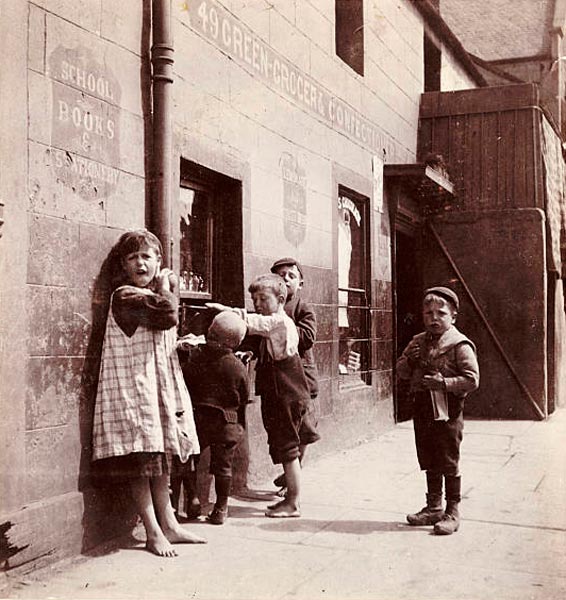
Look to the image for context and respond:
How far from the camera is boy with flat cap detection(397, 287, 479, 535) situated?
14.7 feet

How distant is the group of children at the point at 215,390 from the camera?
3.99 m

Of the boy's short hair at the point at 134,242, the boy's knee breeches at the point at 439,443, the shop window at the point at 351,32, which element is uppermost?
the shop window at the point at 351,32


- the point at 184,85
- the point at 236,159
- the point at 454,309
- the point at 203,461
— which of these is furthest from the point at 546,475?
the point at 184,85

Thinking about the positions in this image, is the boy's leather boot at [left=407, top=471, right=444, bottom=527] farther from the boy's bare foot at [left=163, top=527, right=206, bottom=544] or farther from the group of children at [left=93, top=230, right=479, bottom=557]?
the boy's bare foot at [left=163, top=527, right=206, bottom=544]

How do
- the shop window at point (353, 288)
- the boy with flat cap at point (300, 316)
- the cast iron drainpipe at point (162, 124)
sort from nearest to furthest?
1. the cast iron drainpipe at point (162, 124)
2. the boy with flat cap at point (300, 316)
3. the shop window at point (353, 288)

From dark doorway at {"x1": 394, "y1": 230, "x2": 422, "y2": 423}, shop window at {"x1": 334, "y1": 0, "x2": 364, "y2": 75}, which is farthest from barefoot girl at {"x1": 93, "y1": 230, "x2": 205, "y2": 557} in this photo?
dark doorway at {"x1": 394, "y1": 230, "x2": 422, "y2": 423}

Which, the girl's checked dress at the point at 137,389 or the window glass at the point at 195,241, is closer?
the girl's checked dress at the point at 137,389

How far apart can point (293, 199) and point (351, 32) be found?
9.29 feet

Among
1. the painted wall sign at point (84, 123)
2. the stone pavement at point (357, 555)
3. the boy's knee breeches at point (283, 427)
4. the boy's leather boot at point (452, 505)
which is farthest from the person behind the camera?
the boy's knee breeches at point (283, 427)

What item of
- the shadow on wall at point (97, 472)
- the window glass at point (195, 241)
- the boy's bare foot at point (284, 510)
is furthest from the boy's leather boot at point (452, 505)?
the window glass at point (195, 241)

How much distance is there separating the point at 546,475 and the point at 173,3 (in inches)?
181

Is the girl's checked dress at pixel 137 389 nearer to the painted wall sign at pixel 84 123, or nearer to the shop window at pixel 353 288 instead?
the painted wall sign at pixel 84 123

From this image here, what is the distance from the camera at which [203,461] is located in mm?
5160

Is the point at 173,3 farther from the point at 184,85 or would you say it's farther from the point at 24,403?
the point at 24,403
